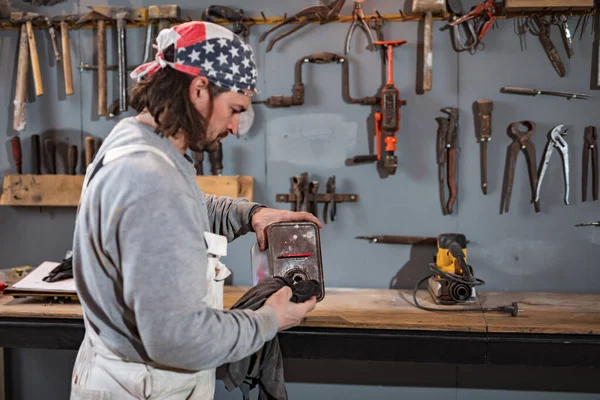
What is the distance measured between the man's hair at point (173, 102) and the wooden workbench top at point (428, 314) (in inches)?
50.0

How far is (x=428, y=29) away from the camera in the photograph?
297 cm

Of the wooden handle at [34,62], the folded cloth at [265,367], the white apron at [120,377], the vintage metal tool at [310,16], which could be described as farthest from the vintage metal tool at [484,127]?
the wooden handle at [34,62]

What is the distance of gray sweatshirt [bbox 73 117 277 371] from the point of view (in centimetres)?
121

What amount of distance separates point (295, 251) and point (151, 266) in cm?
83

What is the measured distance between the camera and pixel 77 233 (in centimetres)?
139

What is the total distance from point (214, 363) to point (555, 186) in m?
2.27

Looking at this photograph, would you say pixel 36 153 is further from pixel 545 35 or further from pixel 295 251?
pixel 545 35

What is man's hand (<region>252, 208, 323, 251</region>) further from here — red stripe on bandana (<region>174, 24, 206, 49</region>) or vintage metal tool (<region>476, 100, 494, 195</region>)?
vintage metal tool (<region>476, 100, 494, 195</region>)

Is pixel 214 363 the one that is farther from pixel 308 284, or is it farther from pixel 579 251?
pixel 579 251

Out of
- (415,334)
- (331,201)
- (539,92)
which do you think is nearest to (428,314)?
(415,334)

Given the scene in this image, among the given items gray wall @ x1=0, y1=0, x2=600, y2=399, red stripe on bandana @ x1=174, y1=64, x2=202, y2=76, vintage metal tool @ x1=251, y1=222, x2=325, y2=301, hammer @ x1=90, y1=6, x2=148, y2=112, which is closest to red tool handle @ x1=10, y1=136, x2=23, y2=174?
gray wall @ x1=0, y1=0, x2=600, y2=399

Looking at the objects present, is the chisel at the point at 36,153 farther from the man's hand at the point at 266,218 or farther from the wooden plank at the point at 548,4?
the wooden plank at the point at 548,4

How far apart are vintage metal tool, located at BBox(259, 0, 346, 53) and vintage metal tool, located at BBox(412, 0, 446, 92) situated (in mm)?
372

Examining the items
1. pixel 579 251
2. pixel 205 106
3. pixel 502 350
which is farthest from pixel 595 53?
pixel 205 106
